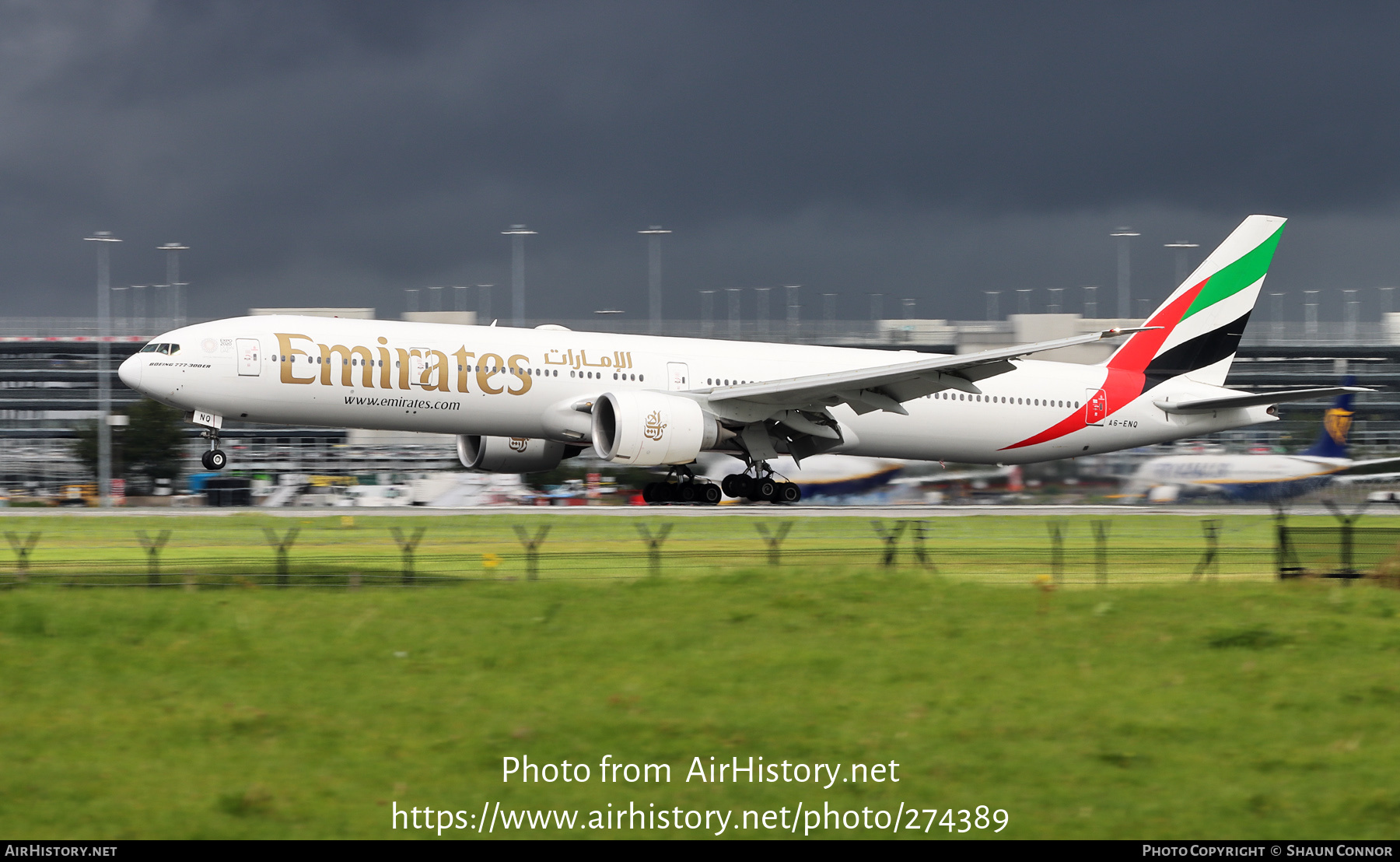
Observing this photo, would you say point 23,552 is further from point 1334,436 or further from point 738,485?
point 1334,436

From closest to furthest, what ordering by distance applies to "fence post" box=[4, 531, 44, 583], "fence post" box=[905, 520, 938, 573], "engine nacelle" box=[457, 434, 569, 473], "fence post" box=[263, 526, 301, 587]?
"fence post" box=[263, 526, 301, 587] < "fence post" box=[4, 531, 44, 583] < "fence post" box=[905, 520, 938, 573] < "engine nacelle" box=[457, 434, 569, 473]

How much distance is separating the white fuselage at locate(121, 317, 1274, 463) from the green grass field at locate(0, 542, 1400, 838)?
12.9 m

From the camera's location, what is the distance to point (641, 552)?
19.5 m

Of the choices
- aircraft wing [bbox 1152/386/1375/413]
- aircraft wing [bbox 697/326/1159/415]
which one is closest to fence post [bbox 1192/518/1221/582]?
aircraft wing [bbox 697/326/1159/415]

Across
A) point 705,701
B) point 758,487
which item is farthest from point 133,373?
point 705,701

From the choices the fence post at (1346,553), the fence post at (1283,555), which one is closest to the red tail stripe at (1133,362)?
the fence post at (1346,553)

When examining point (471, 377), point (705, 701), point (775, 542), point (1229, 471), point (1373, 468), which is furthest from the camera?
point (1373, 468)

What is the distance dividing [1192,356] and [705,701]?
93.0 feet

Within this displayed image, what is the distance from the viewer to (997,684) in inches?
479

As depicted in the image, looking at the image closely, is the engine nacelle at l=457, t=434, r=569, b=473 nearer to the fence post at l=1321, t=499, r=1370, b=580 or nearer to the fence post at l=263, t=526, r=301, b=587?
the fence post at l=263, t=526, r=301, b=587

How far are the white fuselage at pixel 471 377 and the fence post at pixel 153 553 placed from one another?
20.1 feet

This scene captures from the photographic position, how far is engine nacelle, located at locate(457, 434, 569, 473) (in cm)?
3331
